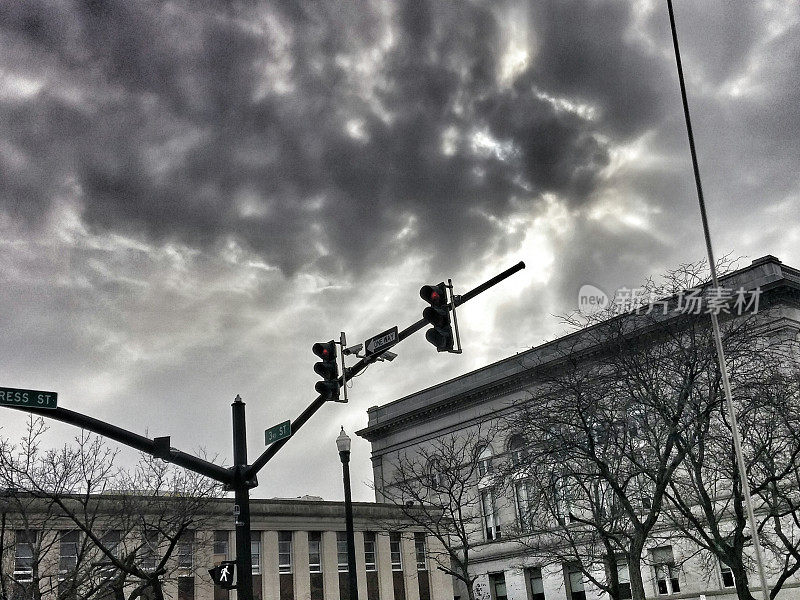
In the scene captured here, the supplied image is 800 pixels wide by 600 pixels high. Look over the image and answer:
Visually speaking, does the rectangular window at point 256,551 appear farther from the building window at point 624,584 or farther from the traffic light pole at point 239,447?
the traffic light pole at point 239,447

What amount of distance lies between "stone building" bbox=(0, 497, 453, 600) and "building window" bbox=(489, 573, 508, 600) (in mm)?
10193

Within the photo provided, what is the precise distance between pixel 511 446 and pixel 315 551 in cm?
1309

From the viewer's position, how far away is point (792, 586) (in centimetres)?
4494

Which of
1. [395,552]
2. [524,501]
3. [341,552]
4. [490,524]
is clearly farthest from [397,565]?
[490,524]

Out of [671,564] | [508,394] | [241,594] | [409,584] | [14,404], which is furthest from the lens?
[508,394]

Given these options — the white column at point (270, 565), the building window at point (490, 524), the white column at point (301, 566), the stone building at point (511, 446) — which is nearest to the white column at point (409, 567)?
the stone building at point (511, 446)

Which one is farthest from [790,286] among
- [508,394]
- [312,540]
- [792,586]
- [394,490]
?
[394,490]

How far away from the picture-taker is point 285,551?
45469mm

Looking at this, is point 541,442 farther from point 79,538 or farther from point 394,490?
point 394,490

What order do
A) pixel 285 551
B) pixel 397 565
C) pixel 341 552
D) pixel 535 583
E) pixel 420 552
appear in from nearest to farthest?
pixel 285 551, pixel 341 552, pixel 397 565, pixel 420 552, pixel 535 583

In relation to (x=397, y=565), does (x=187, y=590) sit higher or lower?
lower

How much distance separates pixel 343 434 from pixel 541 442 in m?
6.36

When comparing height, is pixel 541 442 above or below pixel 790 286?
below

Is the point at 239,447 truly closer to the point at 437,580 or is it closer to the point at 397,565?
the point at 397,565
